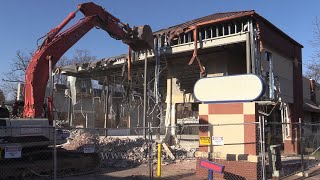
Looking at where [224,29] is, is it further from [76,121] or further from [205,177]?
[76,121]

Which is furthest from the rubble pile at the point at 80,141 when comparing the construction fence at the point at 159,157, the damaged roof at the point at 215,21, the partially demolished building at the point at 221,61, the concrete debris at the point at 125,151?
the damaged roof at the point at 215,21

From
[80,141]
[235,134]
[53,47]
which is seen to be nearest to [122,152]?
[80,141]

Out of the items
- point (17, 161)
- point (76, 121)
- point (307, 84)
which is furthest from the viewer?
point (76, 121)

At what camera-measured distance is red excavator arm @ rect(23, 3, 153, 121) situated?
14297mm

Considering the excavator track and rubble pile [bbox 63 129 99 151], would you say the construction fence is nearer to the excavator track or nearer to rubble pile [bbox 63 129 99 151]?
the excavator track

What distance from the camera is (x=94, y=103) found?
1773 inches

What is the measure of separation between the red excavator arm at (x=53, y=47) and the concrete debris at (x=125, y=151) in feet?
13.6

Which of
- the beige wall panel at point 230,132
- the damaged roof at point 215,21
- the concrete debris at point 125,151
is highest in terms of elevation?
the damaged roof at point 215,21

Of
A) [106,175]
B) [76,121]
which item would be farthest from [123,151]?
[76,121]

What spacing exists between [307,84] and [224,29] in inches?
598

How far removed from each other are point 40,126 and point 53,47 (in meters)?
3.39

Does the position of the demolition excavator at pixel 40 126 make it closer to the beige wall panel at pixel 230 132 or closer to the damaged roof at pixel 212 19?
the beige wall panel at pixel 230 132

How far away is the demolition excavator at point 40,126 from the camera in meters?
12.9

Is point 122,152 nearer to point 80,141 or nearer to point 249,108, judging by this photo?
point 80,141
